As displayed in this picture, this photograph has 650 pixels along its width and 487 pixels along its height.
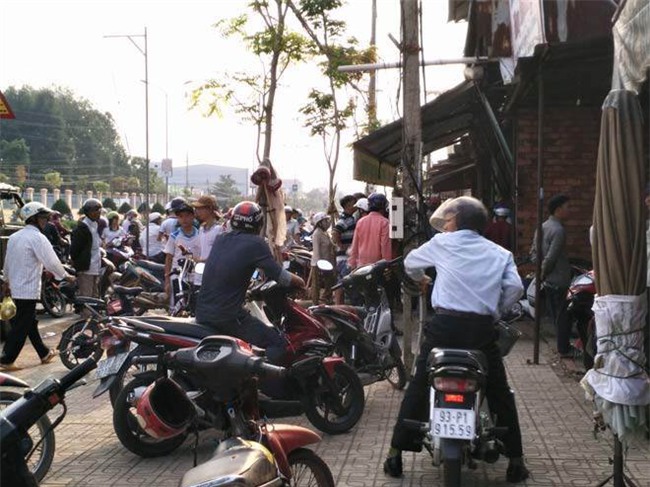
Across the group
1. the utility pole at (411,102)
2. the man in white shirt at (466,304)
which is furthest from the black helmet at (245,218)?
the utility pole at (411,102)

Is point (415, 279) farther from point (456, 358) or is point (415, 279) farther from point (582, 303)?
point (582, 303)

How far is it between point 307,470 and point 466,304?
1.45 metres

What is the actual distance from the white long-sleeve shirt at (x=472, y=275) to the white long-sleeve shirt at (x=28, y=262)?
17.4 feet

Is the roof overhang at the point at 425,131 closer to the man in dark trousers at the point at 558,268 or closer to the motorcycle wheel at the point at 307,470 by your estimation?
the man in dark trousers at the point at 558,268

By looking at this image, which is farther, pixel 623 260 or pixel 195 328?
pixel 195 328

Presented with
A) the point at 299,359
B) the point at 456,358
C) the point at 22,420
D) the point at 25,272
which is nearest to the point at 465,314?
the point at 456,358

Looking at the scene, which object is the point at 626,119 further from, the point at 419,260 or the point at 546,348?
the point at 546,348

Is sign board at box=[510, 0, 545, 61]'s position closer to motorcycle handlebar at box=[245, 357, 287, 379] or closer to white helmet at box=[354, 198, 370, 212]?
white helmet at box=[354, 198, 370, 212]

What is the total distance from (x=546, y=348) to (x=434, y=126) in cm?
568

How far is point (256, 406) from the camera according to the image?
3.97 meters

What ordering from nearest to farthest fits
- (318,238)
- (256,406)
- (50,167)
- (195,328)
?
(256,406)
(195,328)
(318,238)
(50,167)

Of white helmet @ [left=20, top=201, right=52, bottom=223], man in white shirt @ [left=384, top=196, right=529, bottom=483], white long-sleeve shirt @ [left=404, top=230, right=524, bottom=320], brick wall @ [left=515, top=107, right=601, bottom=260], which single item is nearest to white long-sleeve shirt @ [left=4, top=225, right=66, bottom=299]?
white helmet @ [left=20, top=201, right=52, bottom=223]

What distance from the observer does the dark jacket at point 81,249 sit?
1254 centimetres

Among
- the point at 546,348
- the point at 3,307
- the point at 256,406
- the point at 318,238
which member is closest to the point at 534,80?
the point at 546,348
